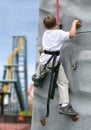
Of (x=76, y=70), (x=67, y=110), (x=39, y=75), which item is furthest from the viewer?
(x=39, y=75)

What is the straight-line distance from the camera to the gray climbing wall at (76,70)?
418 centimetres

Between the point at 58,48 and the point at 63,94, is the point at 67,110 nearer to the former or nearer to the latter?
the point at 63,94

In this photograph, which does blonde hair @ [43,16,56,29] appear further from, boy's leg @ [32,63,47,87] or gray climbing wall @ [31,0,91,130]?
boy's leg @ [32,63,47,87]

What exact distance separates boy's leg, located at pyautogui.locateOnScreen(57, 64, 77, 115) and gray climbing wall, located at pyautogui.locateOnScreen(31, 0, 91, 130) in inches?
2.7

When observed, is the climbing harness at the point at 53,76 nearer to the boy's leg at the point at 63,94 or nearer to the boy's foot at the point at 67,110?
the boy's leg at the point at 63,94

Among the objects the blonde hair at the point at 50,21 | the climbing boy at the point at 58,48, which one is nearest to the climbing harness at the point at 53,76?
the climbing boy at the point at 58,48

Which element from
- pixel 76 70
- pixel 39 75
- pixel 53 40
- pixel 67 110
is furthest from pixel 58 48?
pixel 67 110

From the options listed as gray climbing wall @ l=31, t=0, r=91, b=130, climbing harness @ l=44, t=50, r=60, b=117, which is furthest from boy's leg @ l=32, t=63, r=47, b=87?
climbing harness @ l=44, t=50, r=60, b=117

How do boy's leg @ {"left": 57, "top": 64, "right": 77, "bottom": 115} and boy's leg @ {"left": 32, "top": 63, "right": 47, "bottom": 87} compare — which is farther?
boy's leg @ {"left": 32, "top": 63, "right": 47, "bottom": 87}

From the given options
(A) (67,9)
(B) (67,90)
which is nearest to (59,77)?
(B) (67,90)

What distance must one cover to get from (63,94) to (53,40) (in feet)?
1.80

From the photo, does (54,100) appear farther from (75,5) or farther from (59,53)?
(75,5)

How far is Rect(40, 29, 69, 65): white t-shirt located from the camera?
4.22 meters

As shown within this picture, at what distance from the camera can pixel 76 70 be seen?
4.30 meters
